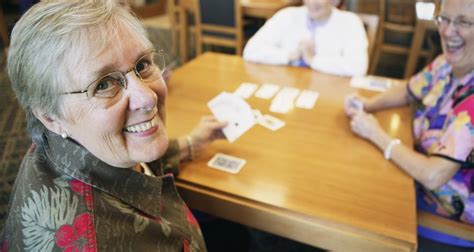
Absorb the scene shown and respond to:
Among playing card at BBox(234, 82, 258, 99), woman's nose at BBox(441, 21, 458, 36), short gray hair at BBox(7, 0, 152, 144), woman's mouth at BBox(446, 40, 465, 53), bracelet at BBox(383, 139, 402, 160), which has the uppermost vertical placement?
short gray hair at BBox(7, 0, 152, 144)

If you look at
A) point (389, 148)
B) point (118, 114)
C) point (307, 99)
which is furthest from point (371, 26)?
point (118, 114)

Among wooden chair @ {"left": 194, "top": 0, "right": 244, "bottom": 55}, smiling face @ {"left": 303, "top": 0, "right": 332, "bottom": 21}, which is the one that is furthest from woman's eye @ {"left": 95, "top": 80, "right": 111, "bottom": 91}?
wooden chair @ {"left": 194, "top": 0, "right": 244, "bottom": 55}

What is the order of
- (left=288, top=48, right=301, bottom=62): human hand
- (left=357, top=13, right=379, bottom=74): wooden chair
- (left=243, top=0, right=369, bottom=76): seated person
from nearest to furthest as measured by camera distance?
(left=243, top=0, right=369, bottom=76): seated person, (left=288, top=48, right=301, bottom=62): human hand, (left=357, top=13, right=379, bottom=74): wooden chair

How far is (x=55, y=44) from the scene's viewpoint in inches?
26.8

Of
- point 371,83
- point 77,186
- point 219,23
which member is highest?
point 77,186

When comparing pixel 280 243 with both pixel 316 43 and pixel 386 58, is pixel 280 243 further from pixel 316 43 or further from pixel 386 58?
pixel 386 58

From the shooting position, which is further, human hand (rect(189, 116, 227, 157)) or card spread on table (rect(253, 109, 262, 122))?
card spread on table (rect(253, 109, 262, 122))

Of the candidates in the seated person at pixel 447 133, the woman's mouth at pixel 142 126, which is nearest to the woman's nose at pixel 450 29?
the seated person at pixel 447 133

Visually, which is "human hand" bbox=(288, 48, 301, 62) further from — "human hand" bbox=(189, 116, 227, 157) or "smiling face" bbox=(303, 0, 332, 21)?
"human hand" bbox=(189, 116, 227, 157)

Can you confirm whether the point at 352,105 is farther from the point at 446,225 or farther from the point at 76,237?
the point at 76,237

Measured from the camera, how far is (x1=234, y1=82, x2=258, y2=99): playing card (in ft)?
5.61

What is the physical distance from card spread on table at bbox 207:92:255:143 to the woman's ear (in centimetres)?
68

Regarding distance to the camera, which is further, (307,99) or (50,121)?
(307,99)

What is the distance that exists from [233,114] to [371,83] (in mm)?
848
